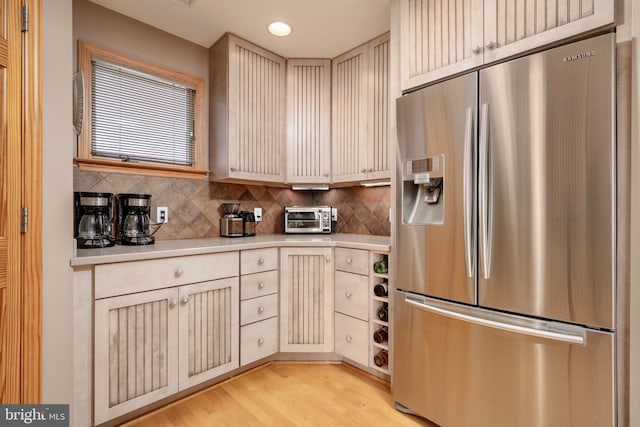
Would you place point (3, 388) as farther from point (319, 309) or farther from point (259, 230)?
point (259, 230)

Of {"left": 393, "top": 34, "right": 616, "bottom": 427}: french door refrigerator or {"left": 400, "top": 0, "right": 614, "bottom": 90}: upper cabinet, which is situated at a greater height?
{"left": 400, "top": 0, "right": 614, "bottom": 90}: upper cabinet

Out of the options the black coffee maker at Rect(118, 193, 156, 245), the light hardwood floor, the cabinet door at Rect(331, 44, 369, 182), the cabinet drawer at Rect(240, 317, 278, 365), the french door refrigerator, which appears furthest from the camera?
the cabinet door at Rect(331, 44, 369, 182)

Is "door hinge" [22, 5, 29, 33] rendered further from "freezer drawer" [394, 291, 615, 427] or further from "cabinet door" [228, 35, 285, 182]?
"freezer drawer" [394, 291, 615, 427]

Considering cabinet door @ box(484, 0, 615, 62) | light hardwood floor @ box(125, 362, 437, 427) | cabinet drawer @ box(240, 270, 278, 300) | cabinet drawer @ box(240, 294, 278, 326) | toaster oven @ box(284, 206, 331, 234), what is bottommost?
light hardwood floor @ box(125, 362, 437, 427)

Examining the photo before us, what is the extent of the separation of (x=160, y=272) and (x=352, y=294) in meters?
1.25

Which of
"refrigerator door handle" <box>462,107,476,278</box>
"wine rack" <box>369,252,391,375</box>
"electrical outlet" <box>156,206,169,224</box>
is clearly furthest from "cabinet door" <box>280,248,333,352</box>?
"refrigerator door handle" <box>462,107,476,278</box>

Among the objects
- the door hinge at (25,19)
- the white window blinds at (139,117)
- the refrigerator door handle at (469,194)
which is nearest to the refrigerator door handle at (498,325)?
the refrigerator door handle at (469,194)

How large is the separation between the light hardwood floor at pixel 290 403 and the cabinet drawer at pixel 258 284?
0.57 m

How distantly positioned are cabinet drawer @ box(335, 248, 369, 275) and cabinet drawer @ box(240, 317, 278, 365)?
0.64 meters

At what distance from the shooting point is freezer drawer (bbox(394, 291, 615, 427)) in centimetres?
113

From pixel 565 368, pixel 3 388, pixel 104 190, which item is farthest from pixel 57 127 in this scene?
pixel 565 368

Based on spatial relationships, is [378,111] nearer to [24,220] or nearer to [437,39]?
[437,39]

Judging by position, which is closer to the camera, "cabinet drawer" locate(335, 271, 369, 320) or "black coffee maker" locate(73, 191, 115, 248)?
"black coffee maker" locate(73, 191, 115, 248)

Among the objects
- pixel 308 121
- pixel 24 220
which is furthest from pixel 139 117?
pixel 308 121
